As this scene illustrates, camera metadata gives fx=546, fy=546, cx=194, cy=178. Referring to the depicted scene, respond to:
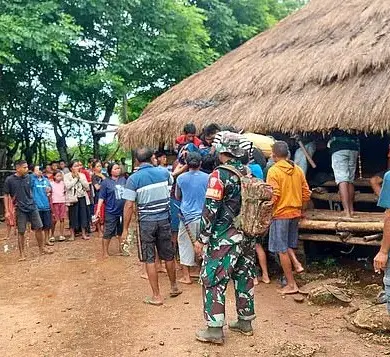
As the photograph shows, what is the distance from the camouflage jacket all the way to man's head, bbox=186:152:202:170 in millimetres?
1462

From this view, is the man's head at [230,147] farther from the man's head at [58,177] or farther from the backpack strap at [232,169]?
the man's head at [58,177]

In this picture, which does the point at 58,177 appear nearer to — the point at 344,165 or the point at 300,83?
the point at 300,83

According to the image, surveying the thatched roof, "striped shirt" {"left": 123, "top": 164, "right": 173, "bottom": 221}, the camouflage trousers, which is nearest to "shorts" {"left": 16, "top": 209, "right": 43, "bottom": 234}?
the thatched roof

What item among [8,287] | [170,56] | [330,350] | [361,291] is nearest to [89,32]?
[170,56]

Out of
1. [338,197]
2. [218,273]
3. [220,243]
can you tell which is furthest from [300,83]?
[218,273]

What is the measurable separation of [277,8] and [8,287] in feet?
52.4

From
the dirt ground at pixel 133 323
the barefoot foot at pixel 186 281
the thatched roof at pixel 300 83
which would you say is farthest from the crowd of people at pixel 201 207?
the thatched roof at pixel 300 83

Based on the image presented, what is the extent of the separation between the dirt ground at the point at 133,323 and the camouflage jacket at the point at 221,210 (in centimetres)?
90

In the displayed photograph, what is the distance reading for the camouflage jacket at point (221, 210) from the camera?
448 cm

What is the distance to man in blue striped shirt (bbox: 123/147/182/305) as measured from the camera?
18.7ft

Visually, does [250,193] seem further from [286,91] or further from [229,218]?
[286,91]

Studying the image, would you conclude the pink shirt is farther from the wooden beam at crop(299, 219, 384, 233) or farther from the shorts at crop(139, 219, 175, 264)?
the wooden beam at crop(299, 219, 384, 233)

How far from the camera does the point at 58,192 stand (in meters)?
10.1

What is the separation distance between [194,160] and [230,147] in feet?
4.65
